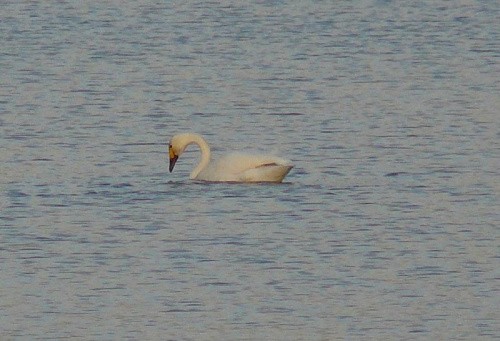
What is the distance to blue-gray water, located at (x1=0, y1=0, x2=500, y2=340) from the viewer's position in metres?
10.4

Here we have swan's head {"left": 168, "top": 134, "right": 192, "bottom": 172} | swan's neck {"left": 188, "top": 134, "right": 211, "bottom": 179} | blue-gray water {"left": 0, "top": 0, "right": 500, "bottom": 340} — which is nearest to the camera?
blue-gray water {"left": 0, "top": 0, "right": 500, "bottom": 340}

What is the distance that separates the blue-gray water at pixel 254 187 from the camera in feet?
34.2

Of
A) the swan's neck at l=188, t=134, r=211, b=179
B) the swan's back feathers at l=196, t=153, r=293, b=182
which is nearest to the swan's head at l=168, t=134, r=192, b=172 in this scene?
the swan's neck at l=188, t=134, r=211, b=179

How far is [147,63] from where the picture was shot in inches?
893

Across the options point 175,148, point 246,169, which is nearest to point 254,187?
point 246,169

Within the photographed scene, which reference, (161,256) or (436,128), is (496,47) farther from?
(161,256)

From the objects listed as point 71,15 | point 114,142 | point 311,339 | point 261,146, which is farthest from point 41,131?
point 71,15

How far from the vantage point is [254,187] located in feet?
48.2

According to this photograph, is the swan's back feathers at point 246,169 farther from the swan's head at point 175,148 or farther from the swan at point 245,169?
the swan's head at point 175,148

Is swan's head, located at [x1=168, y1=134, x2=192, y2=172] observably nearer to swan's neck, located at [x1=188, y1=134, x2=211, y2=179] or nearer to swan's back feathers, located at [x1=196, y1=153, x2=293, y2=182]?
swan's neck, located at [x1=188, y1=134, x2=211, y2=179]

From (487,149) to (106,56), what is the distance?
841cm

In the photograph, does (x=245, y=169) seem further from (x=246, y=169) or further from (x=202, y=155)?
(x=202, y=155)

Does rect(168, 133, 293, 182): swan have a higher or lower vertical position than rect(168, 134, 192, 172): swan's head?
lower

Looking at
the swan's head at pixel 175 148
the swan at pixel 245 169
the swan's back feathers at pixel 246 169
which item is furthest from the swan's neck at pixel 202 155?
the swan's back feathers at pixel 246 169
